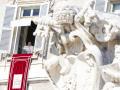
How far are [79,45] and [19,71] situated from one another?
50.1ft

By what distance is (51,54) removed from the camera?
850 centimetres

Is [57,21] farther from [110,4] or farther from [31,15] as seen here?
[31,15]

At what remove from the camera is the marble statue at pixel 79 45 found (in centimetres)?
799

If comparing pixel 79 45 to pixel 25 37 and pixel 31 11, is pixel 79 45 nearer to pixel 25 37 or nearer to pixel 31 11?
pixel 25 37

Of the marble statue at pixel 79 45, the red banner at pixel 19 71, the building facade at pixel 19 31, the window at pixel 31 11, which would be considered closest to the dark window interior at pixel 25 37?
the building facade at pixel 19 31

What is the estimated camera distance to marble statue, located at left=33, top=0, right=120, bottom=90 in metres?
7.99

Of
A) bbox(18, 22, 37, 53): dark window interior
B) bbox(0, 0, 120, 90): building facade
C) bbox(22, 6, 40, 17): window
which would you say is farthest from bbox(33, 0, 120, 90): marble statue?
bbox(22, 6, 40, 17): window

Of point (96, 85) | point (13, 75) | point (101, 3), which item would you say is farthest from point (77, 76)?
point (13, 75)

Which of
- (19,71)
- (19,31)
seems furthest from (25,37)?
(19,71)

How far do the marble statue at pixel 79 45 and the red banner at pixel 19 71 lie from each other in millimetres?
14613

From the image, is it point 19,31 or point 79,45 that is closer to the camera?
point 79,45

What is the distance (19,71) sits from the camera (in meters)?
23.5

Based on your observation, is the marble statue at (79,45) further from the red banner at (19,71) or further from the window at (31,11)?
the window at (31,11)

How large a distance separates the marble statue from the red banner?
14613 mm
